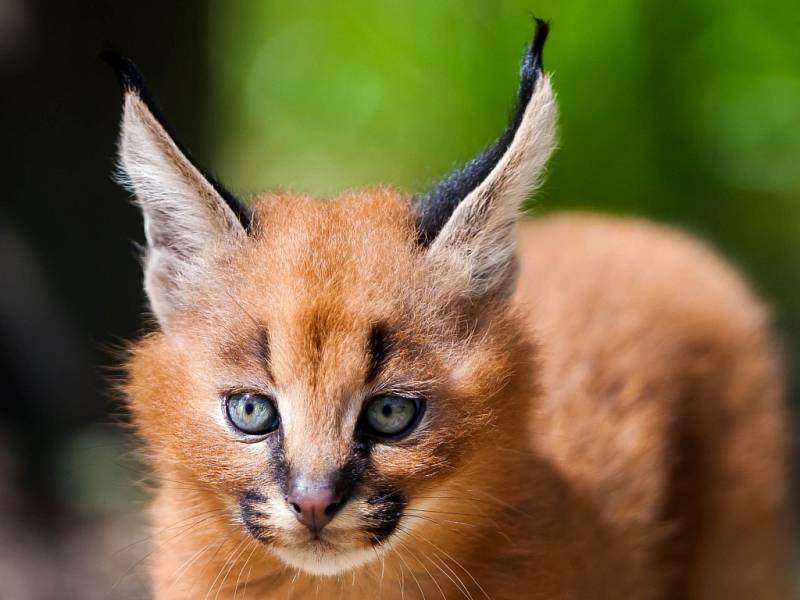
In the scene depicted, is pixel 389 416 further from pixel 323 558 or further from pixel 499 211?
pixel 499 211

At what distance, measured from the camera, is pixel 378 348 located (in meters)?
3.69

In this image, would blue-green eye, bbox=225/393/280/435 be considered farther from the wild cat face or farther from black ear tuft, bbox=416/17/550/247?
black ear tuft, bbox=416/17/550/247

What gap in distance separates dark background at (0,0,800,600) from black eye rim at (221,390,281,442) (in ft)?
4.84

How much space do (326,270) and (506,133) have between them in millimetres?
783

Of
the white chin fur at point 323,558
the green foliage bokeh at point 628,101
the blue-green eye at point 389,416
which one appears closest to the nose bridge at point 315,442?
the blue-green eye at point 389,416

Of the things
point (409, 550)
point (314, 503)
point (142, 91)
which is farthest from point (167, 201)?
point (409, 550)

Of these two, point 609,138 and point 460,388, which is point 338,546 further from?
point 609,138

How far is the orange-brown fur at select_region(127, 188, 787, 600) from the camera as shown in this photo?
3.70 metres

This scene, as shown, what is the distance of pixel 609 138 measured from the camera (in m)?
10.4

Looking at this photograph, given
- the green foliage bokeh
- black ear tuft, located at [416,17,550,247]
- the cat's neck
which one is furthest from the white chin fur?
the green foliage bokeh

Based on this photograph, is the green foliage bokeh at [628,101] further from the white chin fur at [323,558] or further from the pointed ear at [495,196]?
the white chin fur at [323,558]

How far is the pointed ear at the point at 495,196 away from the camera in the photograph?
382 cm

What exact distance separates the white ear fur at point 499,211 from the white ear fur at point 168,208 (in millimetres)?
780

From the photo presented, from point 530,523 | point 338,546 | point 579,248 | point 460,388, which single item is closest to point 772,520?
point 579,248
